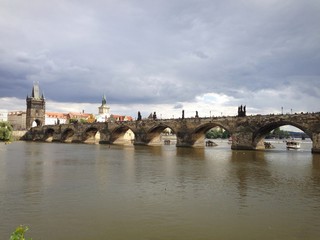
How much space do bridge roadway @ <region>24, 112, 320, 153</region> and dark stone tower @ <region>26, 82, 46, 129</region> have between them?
173 feet

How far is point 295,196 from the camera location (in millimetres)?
17250

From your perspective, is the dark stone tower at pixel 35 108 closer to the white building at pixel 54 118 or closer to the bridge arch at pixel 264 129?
the white building at pixel 54 118

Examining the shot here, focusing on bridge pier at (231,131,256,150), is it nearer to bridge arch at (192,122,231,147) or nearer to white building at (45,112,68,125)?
bridge arch at (192,122,231,147)

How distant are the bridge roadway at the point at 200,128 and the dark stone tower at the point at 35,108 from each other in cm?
5281

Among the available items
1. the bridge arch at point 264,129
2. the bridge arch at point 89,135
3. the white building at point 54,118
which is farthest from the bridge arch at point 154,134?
the white building at point 54,118

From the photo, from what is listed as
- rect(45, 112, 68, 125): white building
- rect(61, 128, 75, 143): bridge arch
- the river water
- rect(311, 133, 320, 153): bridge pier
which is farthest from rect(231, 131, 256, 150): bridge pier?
rect(45, 112, 68, 125): white building

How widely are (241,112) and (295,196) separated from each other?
136ft

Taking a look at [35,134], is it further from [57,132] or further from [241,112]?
[241,112]

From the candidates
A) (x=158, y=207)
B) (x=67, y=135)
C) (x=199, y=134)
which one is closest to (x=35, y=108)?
(x=67, y=135)

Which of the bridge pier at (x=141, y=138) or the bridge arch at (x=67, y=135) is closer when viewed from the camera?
the bridge pier at (x=141, y=138)

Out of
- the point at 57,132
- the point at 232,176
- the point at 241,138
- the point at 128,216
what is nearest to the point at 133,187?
the point at 128,216

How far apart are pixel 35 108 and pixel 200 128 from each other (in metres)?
107

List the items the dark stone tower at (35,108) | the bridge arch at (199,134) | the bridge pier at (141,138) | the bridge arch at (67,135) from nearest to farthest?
the bridge arch at (199,134), the bridge pier at (141,138), the bridge arch at (67,135), the dark stone tower at (35,108)

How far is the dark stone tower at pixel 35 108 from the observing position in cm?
14850
